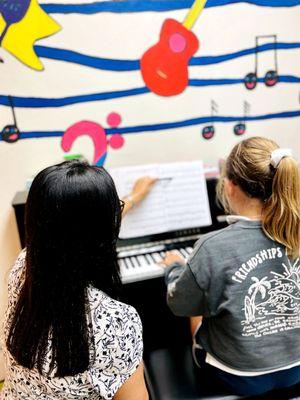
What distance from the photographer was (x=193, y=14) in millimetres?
1721

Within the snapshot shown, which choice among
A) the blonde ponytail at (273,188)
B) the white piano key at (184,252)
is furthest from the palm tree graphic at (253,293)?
the white piano key at (184,252)

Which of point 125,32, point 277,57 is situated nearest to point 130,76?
point 125,32

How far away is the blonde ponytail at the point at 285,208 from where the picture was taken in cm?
106

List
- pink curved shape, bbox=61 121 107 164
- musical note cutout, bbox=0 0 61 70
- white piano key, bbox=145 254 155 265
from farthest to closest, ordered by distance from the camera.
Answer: pink curved shape, bbox=61 121 107 164, white piano key, bbox=145 254 155 265, musical note cutout, bbox=0 0 61 70

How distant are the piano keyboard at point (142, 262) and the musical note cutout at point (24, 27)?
0.94 meters

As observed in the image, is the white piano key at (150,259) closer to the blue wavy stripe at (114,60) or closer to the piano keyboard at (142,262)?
the piano keyboard at (142,262)

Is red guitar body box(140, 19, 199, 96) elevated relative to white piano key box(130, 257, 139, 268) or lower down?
elevated

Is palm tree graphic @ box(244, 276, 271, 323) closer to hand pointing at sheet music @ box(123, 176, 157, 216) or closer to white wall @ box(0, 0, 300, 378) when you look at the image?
hand pointing at sheet music @ box(123, 176, 157, 216)

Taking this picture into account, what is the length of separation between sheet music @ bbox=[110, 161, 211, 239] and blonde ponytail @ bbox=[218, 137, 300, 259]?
549 mm

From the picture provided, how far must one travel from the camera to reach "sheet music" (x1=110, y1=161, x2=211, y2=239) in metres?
1.65

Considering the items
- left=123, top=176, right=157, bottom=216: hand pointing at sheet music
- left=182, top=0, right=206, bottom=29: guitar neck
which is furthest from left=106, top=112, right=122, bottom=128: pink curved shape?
left=182, top=0, right=206, bottom=29: guitar neck

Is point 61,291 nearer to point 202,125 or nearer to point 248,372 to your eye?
point 248,372

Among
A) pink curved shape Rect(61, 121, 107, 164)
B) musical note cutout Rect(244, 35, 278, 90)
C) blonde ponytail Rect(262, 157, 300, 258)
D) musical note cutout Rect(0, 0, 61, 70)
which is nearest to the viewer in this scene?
blonde ponytail Rect(262, 157, 300, 258)

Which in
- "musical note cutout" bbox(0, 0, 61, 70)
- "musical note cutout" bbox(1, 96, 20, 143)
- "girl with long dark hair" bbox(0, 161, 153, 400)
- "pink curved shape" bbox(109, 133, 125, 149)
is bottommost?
"girl with long dark hair" bbox(0, 161, 153, 400)
